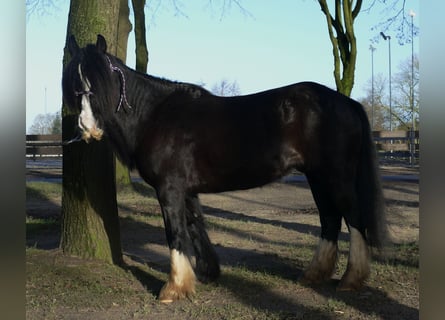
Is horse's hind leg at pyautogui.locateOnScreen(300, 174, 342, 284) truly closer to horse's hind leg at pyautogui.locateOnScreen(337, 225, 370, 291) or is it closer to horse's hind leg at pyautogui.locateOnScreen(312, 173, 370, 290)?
horse's hind leg at pyautogui.locateOnScreen(312, 173, 370, 290)

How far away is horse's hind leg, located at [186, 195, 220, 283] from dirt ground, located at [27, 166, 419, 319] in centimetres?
18

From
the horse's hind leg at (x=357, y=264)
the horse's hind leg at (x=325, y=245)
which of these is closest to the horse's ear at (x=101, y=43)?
the horse's hind leg at (x=325, y=245)

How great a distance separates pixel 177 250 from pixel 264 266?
1557 millimetres

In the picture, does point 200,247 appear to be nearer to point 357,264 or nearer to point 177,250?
point 177,250

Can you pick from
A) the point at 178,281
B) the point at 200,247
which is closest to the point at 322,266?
the point at 200,247

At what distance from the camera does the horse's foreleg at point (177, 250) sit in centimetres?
482

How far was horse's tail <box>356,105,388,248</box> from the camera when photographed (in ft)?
16.6

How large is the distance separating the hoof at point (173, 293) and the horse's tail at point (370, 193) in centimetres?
184

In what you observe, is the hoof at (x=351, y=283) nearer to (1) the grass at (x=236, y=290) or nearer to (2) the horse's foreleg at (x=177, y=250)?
(1) the grass at (x=236, y=290)

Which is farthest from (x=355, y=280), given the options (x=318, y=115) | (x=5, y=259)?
(x=5, y=259)

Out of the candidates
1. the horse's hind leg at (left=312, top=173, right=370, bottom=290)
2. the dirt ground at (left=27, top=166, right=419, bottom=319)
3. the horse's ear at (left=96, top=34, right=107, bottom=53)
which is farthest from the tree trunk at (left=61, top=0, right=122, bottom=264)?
the horse's hind leg at (left=312, top=173, right=370, bottom=290)

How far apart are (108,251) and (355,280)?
283 cm

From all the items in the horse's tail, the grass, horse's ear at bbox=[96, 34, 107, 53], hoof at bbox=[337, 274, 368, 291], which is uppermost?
horse's ear at bbox=[96, 34, 107, 53]

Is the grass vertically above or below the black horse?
below
